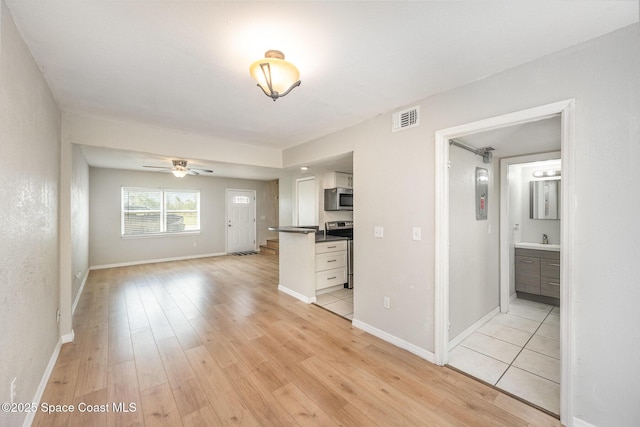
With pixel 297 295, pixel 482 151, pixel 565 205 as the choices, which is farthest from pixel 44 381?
pixel 482 151

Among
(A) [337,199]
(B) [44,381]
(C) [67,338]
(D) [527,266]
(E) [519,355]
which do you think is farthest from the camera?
(A) [337,199]

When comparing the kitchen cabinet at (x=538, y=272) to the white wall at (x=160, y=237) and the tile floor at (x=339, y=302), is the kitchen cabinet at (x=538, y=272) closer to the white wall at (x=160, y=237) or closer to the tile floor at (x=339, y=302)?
the tile floor at (x=339, y=302)

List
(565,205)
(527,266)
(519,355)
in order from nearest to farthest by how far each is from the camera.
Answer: (565,205), (519,355), (527,266)

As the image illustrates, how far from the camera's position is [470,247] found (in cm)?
291

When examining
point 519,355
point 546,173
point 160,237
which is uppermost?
point 546,173

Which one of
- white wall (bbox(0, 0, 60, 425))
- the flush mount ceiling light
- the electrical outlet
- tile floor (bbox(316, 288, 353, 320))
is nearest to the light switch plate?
tile floor (bbox(316, 288, 353, 320))

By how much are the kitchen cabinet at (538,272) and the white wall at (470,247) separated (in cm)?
75

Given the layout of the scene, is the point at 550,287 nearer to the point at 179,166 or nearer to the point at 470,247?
the point at 470,247

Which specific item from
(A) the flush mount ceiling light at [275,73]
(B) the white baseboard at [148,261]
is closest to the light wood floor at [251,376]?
(A) the flush mount ceiling light at [275,73]

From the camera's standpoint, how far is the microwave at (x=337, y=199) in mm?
5156

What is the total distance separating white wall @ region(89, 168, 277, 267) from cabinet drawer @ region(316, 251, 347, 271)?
4.70 metres

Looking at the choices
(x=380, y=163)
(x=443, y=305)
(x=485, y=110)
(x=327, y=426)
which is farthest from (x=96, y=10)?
(x=443, y=305)

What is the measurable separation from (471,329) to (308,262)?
7.37ft

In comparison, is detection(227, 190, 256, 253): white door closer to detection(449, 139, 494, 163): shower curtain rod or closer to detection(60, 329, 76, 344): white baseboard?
detection(60, 329, 76, 344): white baseboard
